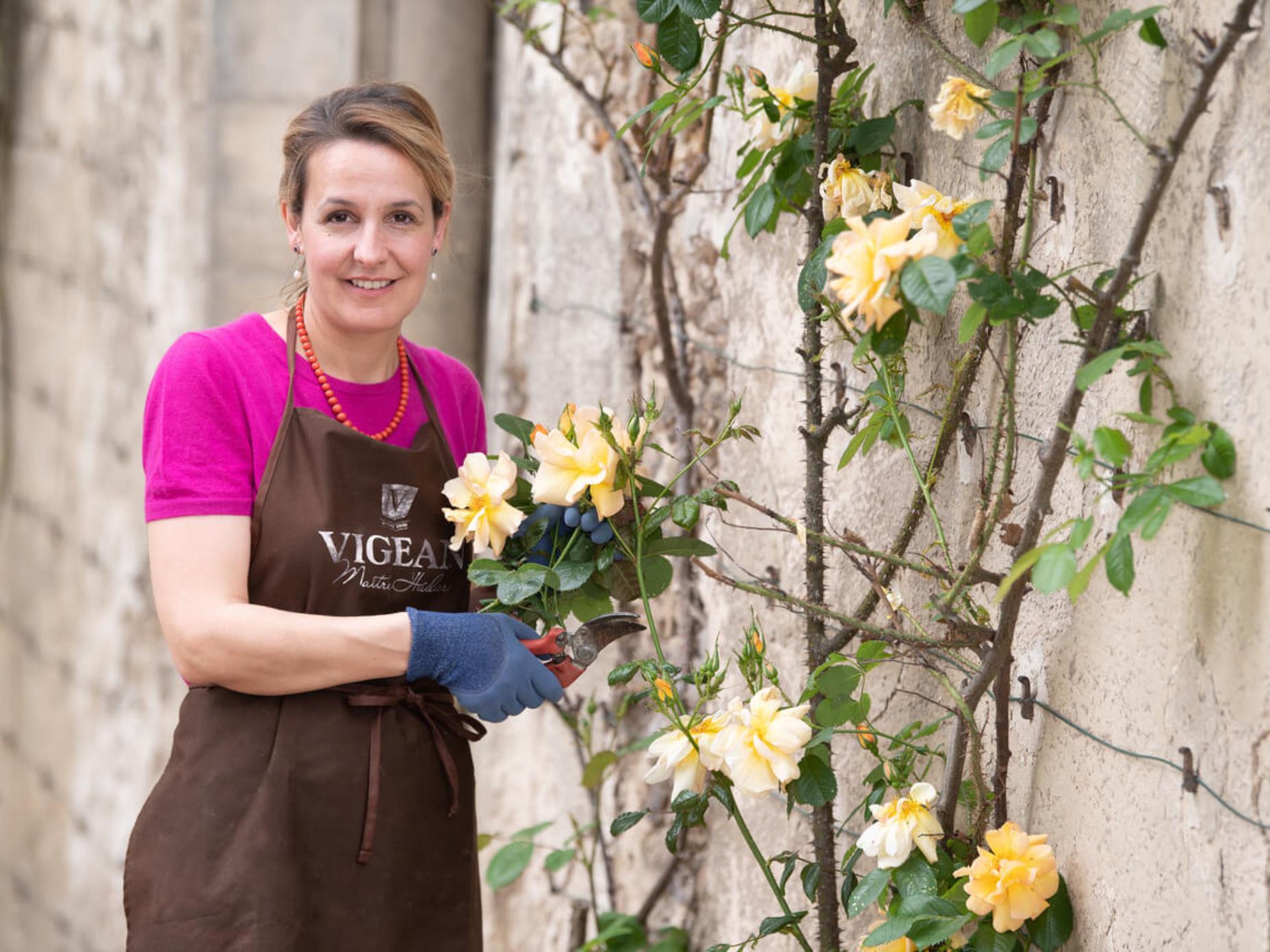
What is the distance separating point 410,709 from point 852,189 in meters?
0.86

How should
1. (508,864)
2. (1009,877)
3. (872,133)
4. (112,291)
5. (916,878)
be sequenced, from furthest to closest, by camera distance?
(112,291), (508,864), (872,133), (916,878), (1009,877)

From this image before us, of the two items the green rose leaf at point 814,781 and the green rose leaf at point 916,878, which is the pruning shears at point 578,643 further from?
the green rose leaf at point 916,878

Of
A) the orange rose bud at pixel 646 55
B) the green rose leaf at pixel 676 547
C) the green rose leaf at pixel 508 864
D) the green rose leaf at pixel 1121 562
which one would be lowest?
the green rose leaf at pixel 508 864

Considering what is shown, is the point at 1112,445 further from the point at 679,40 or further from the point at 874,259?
the point at 679,40

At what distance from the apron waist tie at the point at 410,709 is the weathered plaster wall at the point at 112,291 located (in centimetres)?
140

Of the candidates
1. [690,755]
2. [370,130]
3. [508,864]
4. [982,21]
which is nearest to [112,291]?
[508,864]

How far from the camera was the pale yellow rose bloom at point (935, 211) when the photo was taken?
57.4 inches

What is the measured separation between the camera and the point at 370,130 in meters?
1.76

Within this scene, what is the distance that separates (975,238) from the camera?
Result: 1298mm

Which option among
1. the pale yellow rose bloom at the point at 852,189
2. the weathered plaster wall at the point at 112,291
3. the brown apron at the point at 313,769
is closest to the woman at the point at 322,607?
the brown apron at the point at 313,769

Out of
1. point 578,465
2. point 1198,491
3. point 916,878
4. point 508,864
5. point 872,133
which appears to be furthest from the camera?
point 508,864

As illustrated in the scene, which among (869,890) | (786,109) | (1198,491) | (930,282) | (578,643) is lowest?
(869,890)

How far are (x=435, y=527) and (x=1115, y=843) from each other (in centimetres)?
89

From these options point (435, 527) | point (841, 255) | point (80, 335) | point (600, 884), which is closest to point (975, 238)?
point (841, 255)
